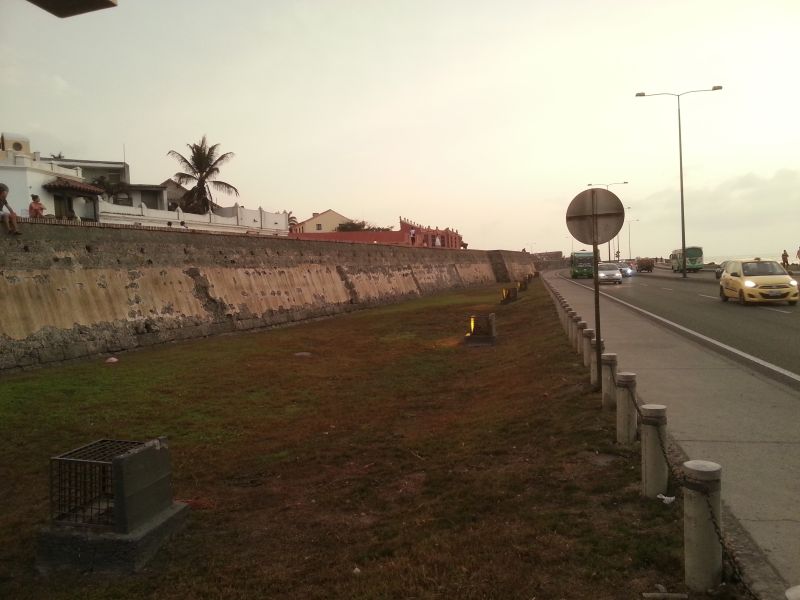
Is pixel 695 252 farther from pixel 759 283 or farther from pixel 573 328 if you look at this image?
pixel 573 328

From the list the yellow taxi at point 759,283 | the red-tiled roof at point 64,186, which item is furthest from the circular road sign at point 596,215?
the red-tiled roof at point 64,186

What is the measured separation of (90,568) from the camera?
429cm

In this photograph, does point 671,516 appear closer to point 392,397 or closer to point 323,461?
point 323,461

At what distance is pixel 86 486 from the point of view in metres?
4.68

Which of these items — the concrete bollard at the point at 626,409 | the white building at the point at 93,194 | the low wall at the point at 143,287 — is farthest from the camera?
the white building at the point at 93,194

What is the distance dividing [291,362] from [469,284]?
3762 cm

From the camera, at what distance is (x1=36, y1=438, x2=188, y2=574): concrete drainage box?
4.29m

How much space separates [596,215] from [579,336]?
3885mm

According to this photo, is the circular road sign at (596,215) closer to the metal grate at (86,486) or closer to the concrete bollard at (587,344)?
the concrete bollard at (587,344)

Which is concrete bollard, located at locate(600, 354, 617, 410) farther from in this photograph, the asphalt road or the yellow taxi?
the yellow taxi

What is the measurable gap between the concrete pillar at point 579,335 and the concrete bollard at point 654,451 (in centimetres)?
611

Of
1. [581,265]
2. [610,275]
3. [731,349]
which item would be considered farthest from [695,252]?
[731,349]

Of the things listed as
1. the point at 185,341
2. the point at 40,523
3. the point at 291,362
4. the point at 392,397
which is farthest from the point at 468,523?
the point at 185,341

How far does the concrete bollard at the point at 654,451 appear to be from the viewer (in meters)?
4.07
